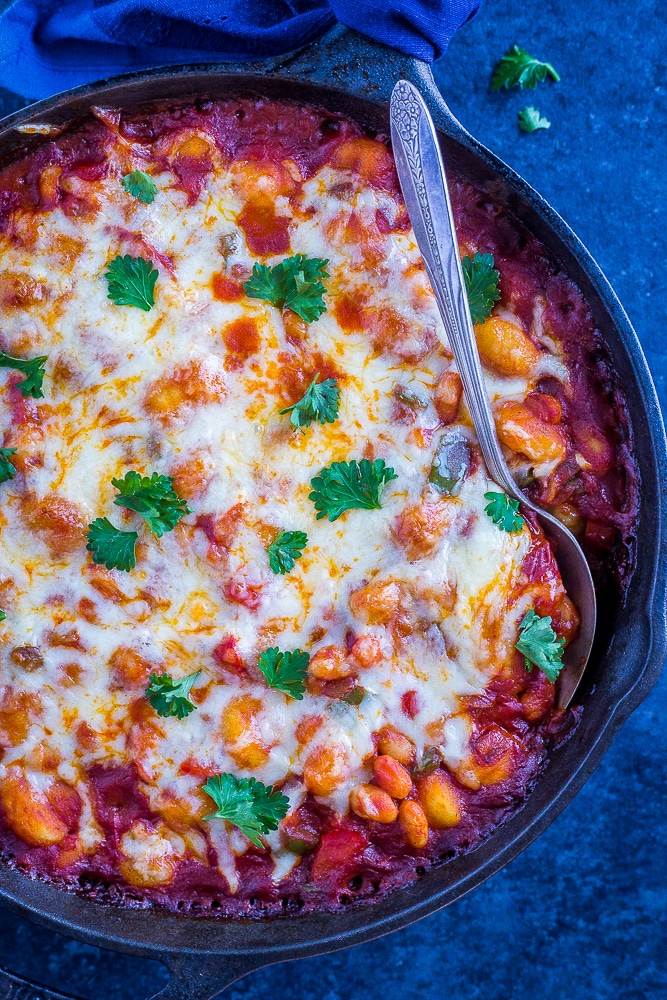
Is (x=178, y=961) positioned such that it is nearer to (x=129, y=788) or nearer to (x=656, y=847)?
(x=129, y=788)

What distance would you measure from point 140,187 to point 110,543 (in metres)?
1.30

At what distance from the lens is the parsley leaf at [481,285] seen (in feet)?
10.1

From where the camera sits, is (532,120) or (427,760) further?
(532,120)

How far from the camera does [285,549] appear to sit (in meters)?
2.97

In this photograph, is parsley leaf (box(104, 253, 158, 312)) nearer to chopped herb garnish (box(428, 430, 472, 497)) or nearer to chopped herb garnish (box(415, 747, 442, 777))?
chopped herb garnish (box(428, 430, 472, 497))

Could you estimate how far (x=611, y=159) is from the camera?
3.76 meters

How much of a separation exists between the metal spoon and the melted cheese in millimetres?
→ 128

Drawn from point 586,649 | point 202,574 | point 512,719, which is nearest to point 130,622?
point 202,574

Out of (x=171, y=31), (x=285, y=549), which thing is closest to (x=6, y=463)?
(x=285, y=549)

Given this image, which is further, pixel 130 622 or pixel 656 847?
pixel 656 847

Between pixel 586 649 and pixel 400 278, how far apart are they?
5.12 feet

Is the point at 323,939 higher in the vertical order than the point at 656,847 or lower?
lower

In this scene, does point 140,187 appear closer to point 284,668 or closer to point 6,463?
point 6,463

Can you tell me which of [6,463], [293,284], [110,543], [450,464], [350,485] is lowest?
[110,543]
